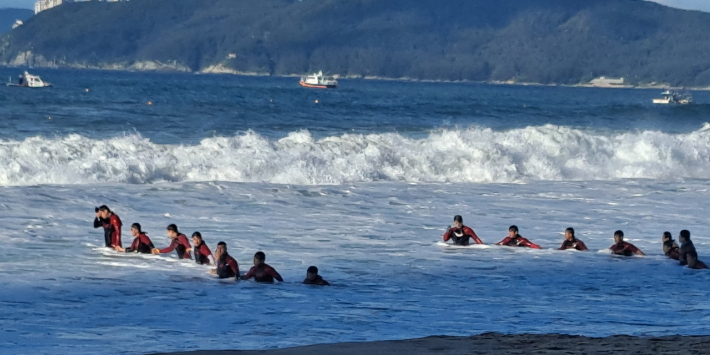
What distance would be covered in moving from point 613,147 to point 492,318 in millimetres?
27366

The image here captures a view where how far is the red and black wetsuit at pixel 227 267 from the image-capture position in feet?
56.9

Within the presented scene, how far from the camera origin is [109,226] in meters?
19.6

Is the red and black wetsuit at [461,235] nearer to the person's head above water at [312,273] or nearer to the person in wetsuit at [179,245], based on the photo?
the person's head above water at [312,273]

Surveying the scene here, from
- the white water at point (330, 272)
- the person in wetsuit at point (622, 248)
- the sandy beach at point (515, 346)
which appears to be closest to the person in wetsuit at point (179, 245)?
the white water at point (330, 272)

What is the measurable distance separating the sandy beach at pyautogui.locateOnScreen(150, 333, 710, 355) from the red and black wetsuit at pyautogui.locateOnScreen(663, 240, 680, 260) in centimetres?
704

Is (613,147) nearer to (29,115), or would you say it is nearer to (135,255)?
(135,255)

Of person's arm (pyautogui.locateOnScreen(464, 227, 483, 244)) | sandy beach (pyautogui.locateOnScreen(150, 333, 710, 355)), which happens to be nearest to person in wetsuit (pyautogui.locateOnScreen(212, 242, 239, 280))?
sandy beach (pyautogui.locateOnScreen(150, 333, 710, 355))

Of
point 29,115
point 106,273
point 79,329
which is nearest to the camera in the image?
point 79,329

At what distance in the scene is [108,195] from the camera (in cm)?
2608

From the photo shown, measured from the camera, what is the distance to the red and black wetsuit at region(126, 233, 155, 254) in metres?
19.2

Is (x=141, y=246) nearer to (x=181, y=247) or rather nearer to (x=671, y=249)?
(x=181, y=247)

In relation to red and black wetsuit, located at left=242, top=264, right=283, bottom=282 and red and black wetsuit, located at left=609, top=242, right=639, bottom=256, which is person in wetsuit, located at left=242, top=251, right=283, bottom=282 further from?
red and black wetsuit, located at left=609, top=242, right=639, bottom=256

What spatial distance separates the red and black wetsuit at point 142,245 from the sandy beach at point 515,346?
7029mm

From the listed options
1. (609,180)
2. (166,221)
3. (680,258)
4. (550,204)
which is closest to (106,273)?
(166,221)
